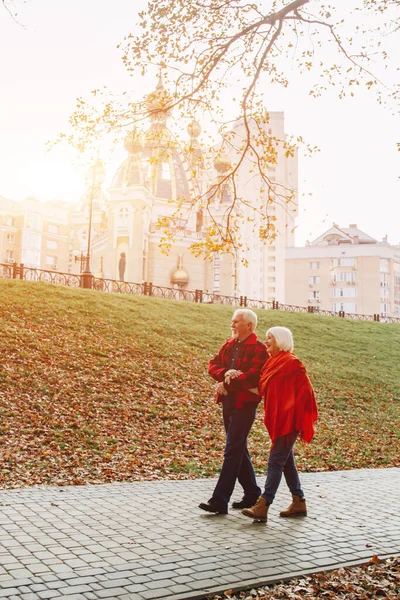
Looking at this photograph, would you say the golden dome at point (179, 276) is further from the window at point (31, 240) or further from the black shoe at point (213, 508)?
the black shoe at point (213, 508)

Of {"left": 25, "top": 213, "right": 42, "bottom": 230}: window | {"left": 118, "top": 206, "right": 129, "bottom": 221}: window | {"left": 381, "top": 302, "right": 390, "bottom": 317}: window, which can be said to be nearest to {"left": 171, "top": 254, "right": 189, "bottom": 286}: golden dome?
{"left": 118, "top": 206, "right": 129, "bottom": 221}: window

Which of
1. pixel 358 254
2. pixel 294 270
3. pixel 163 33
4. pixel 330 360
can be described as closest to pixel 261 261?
pixel 294 270

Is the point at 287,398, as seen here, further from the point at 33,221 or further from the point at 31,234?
the point at 33,221

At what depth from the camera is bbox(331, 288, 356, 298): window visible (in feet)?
289

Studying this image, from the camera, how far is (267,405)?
6.36m

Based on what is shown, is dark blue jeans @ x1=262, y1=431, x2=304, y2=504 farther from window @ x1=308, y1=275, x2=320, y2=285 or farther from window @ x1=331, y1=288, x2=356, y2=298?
window @ x1=308, y1=275, x2=320, y2=285

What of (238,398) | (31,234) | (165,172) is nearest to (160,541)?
(238,398)

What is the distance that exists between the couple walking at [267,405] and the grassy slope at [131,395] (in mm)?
2793

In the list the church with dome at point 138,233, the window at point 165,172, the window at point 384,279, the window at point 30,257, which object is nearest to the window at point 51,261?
the church with dome at point 138,233

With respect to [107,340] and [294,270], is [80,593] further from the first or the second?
[294,270]

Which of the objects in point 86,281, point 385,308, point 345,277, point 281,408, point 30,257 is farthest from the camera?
point 385,308

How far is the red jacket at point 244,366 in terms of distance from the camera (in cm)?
636

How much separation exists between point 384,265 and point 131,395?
8187 cm

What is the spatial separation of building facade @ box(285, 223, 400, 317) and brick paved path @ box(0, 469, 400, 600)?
81015 mm
